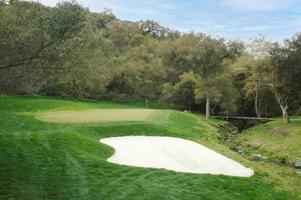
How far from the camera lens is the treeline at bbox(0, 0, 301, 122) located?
17.1 m

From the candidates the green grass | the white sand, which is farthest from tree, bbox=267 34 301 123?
the green grass

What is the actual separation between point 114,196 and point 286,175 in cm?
1294

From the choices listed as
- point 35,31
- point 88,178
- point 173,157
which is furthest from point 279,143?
point 35,31

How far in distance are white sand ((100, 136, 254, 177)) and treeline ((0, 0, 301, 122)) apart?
469cm

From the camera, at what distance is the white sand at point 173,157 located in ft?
75.5

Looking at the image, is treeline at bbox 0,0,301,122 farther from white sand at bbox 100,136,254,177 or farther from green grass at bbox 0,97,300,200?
white sand at bbox 100,136,254,177

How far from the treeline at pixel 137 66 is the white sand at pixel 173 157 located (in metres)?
4.69

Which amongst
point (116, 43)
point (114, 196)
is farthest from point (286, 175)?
point (116, 43)

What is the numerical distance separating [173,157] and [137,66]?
227 feet

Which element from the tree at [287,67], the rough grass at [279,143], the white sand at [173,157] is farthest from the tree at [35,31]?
the tree at [287,67]

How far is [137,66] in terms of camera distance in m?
93.7

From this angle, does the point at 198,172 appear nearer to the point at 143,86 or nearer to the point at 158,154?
the point at 158,154

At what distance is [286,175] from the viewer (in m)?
26.4

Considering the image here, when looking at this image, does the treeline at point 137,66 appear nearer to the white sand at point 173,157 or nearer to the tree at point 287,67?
the tree at point 287,67
